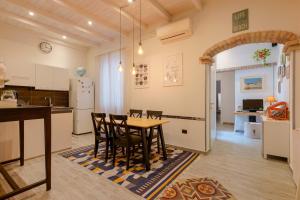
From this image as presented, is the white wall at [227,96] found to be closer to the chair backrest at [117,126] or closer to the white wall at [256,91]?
the white wall at [256,91]

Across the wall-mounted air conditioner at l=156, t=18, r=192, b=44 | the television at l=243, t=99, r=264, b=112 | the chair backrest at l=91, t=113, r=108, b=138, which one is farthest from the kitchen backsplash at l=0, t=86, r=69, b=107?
the television at l=243, t=99, r=264, b=112

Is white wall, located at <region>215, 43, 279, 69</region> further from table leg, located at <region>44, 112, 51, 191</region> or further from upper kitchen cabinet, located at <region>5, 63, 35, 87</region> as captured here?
upper kitchen cabinet, located at <region>5, 63, 35, 87</region>

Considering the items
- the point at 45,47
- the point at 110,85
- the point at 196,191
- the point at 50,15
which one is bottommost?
the point at 196,191

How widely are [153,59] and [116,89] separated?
1558 mm

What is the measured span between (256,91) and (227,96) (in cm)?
153

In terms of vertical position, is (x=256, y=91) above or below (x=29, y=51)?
below

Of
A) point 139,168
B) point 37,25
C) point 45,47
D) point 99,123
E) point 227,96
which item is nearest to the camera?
point 139,168

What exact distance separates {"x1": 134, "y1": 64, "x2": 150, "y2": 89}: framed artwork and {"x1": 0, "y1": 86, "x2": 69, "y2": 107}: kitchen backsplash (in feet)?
8.44

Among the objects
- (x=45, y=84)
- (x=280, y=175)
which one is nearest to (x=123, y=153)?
(x=280, y=175)

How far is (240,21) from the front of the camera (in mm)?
2848

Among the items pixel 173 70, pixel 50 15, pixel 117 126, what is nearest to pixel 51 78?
pixel 50 15

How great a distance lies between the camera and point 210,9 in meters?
3.18

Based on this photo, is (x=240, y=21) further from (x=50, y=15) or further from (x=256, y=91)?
(x=50, y=15)

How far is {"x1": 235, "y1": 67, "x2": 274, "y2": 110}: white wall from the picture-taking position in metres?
5.14
